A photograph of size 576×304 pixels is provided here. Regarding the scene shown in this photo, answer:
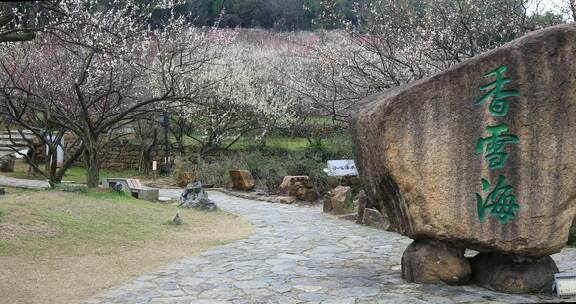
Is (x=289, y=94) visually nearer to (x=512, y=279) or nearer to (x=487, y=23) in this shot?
(x=487, y=23)

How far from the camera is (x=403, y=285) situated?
6.42 metres

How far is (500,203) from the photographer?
594cm

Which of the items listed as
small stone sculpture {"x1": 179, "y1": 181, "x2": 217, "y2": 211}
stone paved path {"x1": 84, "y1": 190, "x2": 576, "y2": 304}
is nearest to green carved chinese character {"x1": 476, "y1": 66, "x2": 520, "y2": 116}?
stone paved path {"x1": 84, "y1": 190, "x2": 576, "y2": 304}

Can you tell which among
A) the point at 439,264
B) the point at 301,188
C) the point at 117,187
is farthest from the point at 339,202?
the point at 439,264

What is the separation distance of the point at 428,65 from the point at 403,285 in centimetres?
854

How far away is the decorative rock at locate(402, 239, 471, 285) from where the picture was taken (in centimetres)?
631

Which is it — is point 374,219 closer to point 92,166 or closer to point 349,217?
point 349,217

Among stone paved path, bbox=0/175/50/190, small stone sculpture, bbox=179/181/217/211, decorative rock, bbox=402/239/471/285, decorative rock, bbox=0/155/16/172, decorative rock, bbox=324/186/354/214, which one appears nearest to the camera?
decorative rock, bbox=402/239/471/285

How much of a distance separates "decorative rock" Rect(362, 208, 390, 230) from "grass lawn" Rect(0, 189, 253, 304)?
2496 mm

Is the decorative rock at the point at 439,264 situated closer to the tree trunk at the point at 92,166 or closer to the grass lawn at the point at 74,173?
the tree trunk at the point at 92,166

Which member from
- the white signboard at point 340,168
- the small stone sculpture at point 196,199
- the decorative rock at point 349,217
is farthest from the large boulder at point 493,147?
the white signboard at point 340,168

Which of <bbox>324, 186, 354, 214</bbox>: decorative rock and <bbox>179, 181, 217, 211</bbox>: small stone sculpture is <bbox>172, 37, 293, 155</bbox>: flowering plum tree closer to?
Answer: <bbox>179, 181, 217, 211</bbox>: small stone sculpture

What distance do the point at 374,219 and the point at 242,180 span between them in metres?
7.73

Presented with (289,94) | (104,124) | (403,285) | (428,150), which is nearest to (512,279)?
(403,285)
